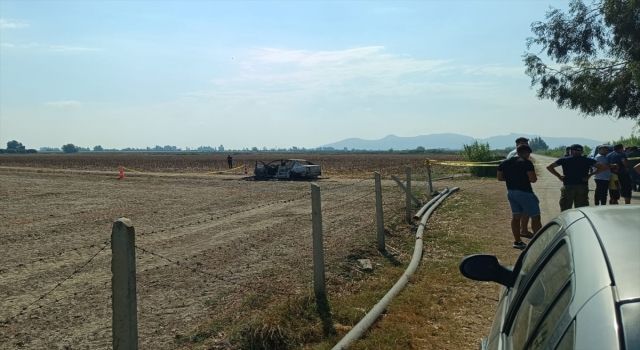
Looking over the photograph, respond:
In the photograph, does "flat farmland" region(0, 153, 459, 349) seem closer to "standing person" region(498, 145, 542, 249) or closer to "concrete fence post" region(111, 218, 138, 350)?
"concrete fence post" region(111, 218, 138, 350)

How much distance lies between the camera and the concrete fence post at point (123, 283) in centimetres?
331

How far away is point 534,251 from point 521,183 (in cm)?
671

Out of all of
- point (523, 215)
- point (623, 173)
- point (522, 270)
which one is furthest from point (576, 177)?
point (522, 270)

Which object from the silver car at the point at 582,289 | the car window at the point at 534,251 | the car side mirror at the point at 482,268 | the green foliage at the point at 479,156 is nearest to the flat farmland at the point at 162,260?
the car side mirror at the point at 482,268

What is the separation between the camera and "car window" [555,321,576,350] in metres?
1.58

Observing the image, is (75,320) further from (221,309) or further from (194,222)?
(194,222)

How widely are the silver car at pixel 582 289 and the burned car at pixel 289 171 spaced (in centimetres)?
2747

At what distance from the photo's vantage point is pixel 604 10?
2506cm

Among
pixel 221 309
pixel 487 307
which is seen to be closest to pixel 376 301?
pixel 487 307

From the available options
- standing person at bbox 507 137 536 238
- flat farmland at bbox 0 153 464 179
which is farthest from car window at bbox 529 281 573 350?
flat farmland at bbox 0 153 464 179

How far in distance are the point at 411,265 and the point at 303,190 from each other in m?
15.6

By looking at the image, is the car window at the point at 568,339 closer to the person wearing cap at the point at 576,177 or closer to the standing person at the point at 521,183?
the standing person at the point at 521,183

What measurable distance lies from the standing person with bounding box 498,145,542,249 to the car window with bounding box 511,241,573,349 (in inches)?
277

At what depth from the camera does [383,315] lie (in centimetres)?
588
